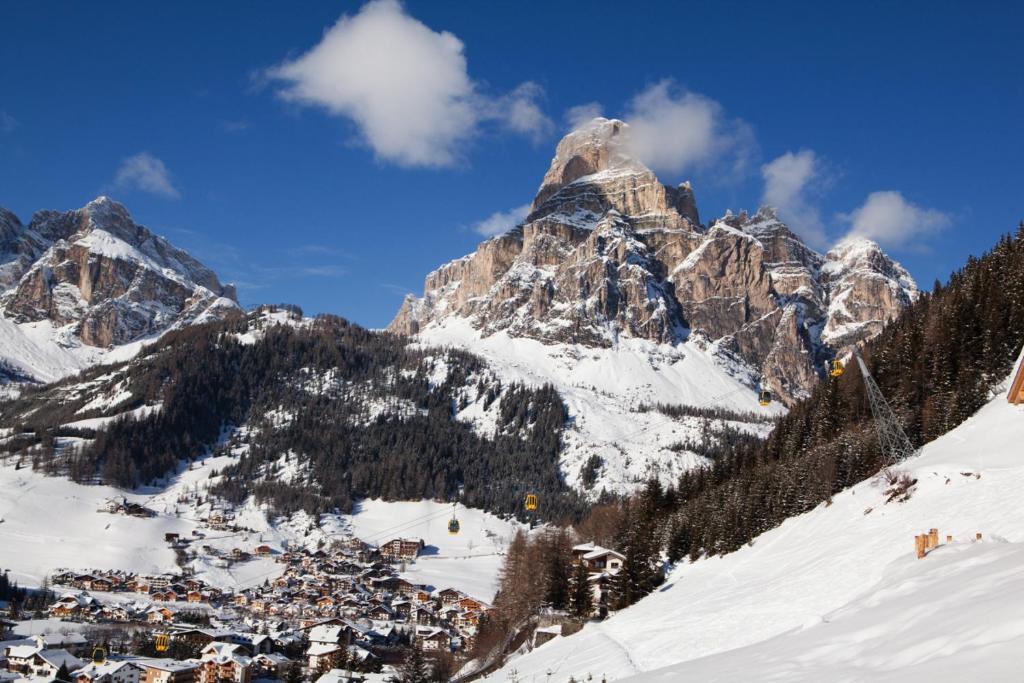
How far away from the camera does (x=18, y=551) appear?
148m

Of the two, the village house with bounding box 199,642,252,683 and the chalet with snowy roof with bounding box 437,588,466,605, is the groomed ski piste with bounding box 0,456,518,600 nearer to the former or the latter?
the chalet with snowy roof with bounding box 437,588,466,605

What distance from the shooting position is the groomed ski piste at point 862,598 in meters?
12.1

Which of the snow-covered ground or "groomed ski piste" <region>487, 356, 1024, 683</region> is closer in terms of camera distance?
"groomed ski piste" <region>487, 356, 1024, 683</region>

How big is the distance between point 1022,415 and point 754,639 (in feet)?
111

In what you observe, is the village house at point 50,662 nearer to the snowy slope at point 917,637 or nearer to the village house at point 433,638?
the village house at point 433,638

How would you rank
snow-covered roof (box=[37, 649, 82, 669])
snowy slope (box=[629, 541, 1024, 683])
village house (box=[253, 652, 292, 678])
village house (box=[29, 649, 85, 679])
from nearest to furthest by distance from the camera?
snowy slope (box=[629, 541, 1024, 683]), village house (box=[29, 649, 85, 679]), snow-covered roof (box=[37, 649, 82, 669]), village house (box=[253, 652, 292, 678])

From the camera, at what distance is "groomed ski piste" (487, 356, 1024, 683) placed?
475 inches

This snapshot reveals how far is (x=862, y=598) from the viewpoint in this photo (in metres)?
22.2

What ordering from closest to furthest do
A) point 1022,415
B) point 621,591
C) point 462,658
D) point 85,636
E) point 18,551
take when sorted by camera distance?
point 1022,415
point 621,591
point 462,658
point 85,636
point 18,551

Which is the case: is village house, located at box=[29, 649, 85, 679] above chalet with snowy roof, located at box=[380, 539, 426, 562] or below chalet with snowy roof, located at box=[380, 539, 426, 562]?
below

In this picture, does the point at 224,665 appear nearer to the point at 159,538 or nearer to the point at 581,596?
the point at 581,596

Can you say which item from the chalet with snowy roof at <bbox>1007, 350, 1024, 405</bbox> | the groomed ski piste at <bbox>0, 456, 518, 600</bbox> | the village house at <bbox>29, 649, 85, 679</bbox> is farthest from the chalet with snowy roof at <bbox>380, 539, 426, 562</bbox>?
the chalet with snowy roof at <bbox>1007, 350, 1024, 405</bbox>

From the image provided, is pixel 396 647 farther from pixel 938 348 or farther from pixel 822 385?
pixel 938 348

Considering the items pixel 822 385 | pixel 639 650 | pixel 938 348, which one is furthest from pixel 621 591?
pixel 822 385
